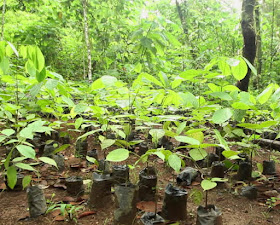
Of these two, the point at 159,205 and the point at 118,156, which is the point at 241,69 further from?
the point at 159,205

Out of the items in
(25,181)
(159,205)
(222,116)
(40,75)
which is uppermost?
(40,75)

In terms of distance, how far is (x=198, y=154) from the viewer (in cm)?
108

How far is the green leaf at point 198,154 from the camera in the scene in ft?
3.46

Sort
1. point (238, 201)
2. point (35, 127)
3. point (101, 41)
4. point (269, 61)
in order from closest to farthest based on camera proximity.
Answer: point (35, 127), point (238, 201), point (101, 41), point (269, 61)

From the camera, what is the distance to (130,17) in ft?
17.9

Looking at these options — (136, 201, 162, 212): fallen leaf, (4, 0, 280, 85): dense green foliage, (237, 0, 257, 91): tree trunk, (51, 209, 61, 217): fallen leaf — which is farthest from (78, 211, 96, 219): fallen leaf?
(237, 0, 257, 91): tree trunk

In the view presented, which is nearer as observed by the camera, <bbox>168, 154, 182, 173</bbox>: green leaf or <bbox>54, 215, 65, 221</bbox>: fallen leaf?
<bbox>168, 154, 182, 173</bbox>: green leaf

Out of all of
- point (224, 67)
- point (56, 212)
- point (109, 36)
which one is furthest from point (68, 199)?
point (109, 36)

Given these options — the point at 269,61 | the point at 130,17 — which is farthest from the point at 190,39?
the point at 269,61

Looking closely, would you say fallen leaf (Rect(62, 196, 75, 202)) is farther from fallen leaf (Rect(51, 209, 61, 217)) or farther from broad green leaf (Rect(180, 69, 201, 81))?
broad green leaf (Rect(180, 69, 201, 81))

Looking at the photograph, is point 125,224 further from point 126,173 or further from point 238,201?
point 238,201

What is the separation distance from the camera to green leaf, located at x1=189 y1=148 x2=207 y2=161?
105cm

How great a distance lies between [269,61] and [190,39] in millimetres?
3186

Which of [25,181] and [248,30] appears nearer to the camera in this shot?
[25,181]
